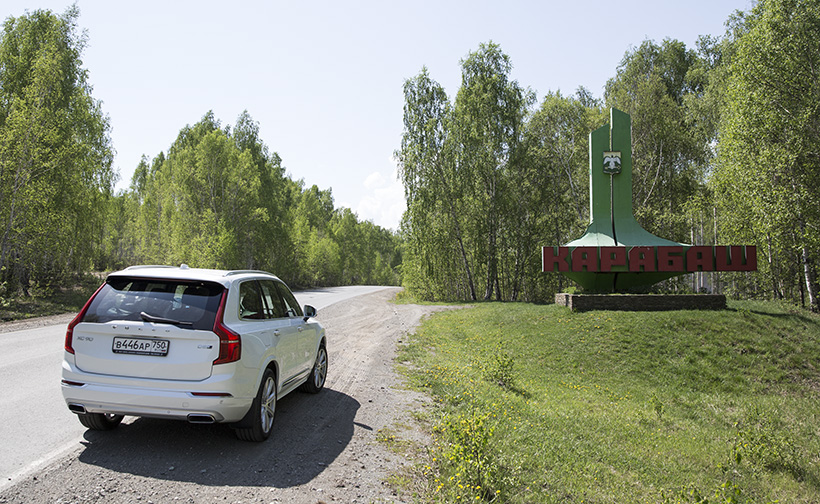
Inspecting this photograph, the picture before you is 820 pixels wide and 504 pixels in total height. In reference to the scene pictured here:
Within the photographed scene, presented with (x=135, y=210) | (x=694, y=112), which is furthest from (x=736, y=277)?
(x=135, y=210)

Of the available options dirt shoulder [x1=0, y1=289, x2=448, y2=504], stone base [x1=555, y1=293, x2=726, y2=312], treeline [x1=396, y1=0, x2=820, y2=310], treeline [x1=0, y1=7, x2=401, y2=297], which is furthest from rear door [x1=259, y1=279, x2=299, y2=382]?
treeline [x1=396, y1=0, x2=820, y2=310]

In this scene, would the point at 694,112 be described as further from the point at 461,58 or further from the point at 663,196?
the point at 461,58

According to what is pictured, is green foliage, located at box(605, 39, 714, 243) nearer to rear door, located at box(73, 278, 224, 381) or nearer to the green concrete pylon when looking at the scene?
the green concrete pylon

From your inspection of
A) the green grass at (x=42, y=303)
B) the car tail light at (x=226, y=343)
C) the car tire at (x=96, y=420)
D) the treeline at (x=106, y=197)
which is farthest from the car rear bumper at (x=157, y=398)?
the treeline at (x=106, y=197)

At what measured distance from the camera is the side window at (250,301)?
17.3 ft

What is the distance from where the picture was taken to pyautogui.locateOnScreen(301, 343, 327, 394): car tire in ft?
24.3

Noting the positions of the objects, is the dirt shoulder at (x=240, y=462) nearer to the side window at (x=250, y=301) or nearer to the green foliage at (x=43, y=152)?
the side window at (x=250, y=301)

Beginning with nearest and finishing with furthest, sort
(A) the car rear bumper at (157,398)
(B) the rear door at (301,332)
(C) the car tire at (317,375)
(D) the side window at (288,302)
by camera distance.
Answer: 1. (A) the car rear bumper at (157,398)
2. (B) the rear door at (301,332)
3. (D) the side window at (288,302)
4. (C) the car tire at (317,375)

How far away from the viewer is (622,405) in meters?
10.2

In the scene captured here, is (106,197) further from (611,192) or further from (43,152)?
(611,192)

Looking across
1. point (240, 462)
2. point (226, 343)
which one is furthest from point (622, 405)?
point (226, 343)

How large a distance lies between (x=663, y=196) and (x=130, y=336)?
35.1 metres

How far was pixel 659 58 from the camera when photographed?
3884 cm

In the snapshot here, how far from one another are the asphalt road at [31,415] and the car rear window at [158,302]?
1.28 m
